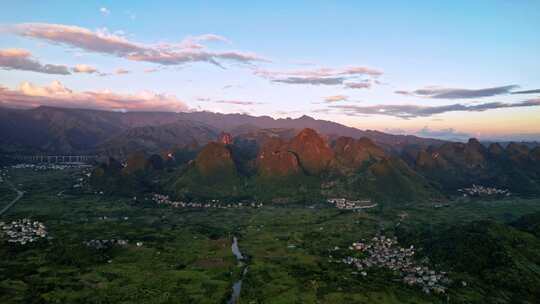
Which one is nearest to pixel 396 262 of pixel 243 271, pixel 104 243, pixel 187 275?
pixel 243 271

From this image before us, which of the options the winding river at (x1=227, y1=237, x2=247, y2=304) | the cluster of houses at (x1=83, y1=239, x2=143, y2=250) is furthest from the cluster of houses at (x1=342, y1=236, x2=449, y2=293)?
the cluster of houses at (x1=83, y1=239, x2=143, y2=250)

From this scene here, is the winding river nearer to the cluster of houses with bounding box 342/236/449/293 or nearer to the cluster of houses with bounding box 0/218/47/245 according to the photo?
the cluster of houses with bounding box 342/236/449/293

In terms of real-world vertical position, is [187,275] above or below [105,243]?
above

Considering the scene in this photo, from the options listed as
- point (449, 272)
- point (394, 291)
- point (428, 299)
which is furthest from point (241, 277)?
point (449, 272)

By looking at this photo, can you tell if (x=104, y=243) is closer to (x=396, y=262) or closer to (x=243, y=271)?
(x=243, y=271)

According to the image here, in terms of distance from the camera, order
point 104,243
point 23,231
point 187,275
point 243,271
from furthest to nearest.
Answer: point 23,231
point 104,243
point 243,271
point 187,275

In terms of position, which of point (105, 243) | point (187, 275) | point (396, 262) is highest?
point (396, 262)

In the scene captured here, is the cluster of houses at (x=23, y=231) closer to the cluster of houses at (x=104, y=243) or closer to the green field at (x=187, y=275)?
the green field at (x=187, y=275)
